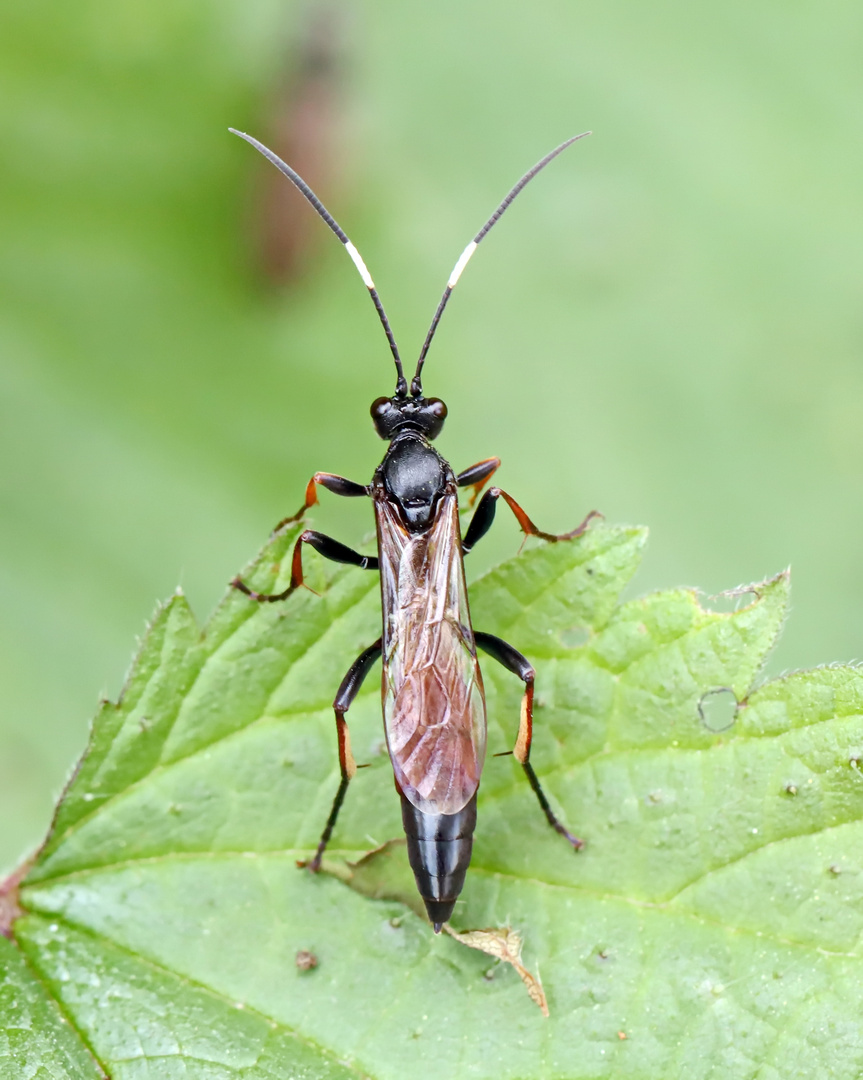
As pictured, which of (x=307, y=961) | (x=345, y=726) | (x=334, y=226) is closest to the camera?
(x=307, y=961)

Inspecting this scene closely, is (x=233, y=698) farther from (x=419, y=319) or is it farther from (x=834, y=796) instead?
(x=419, y=319)

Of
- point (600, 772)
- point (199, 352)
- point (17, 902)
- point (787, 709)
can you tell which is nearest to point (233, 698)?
point (17, 902)

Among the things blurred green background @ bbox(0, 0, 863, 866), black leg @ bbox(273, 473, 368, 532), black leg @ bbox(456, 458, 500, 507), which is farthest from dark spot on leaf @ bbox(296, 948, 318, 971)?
blurred green background @ bbox(0, 0, 863, 866)

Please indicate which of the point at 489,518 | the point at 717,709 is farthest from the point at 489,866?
the point at 489,518

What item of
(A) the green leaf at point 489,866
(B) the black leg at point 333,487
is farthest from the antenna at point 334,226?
(A) the green leaf at point 489,866

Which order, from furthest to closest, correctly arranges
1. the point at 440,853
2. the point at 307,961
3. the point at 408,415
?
the point at 408,415 < the point at 307,961 < the point at 440,853

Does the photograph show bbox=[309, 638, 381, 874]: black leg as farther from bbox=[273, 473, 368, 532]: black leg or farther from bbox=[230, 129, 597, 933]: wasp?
bbox=[273, 473, 368, 532]: black leg

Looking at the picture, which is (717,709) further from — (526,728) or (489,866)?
(489,866)

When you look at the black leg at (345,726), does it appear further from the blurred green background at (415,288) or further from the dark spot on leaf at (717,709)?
the blurred green background at (415,288)
